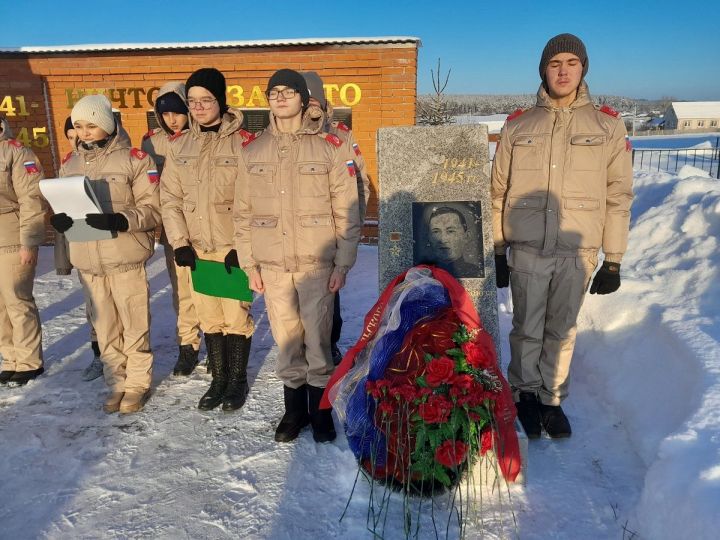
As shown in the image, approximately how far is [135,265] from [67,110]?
623 cm

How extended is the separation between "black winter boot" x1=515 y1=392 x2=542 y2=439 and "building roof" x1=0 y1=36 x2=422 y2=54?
563cm

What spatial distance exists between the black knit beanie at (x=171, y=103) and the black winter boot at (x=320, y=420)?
244 centimetres

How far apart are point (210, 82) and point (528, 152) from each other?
1.99 m

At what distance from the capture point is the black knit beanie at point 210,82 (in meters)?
2.95

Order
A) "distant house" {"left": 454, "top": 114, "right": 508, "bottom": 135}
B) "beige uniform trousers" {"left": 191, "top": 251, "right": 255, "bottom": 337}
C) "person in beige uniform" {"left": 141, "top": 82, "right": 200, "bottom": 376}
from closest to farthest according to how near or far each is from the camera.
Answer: "beige uniform trousers" {"left": 191, "top": 251, "right": 255, "bottom": 337}
"person in beige uniform" {"left": 141, "top": 82, "right": 200, "bottom": 376}
"distant house" {"left": 454, "top": 114, "right": 508, "bottom": 135}

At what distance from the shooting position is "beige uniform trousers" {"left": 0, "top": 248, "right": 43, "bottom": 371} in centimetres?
355

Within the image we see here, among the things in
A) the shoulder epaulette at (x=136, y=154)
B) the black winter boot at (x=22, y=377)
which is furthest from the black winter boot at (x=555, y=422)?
the black winter boot at (x=22, y=377)

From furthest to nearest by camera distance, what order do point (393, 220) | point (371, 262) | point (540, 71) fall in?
point (371, 262) → point (393, 220) → point (540, 71)

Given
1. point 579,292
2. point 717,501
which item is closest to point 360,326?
point 579,292

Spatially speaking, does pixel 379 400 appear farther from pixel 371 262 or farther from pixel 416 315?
pixel 371 262

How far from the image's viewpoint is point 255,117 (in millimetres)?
7555

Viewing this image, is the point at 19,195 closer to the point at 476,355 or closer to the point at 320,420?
the point at 320,420

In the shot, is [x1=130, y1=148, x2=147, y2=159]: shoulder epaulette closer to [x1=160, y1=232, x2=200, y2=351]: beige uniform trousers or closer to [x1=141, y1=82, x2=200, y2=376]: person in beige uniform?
[x1=141, y1=82, x2=200, y2=376]: person in beige uniform

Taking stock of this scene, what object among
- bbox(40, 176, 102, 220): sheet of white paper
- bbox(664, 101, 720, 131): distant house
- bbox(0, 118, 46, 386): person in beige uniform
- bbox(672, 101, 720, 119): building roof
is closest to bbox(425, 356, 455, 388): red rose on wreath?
bbox(40, 176, 102, 220): sheet of white paper
